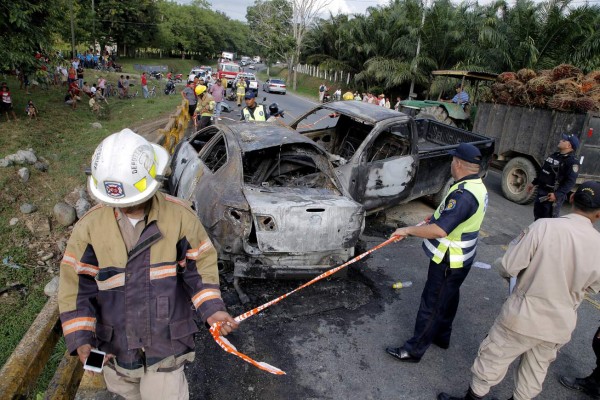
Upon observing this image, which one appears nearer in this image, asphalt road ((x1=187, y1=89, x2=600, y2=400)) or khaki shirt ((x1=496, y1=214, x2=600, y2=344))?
khaki shirt ((x1=496, y1=214, x2=600, y2=344))

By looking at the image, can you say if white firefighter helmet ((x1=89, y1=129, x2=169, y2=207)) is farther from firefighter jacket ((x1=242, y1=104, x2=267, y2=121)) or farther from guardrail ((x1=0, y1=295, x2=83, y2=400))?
firefighter jacket ((x1=242, y1=104, x2=267, y2=121))

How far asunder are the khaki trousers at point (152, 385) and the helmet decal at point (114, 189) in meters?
0.96

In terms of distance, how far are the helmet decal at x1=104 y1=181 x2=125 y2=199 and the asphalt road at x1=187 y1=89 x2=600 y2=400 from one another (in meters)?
1.83

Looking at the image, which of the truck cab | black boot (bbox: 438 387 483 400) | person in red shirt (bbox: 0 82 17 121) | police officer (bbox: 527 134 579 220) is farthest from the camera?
the truck cab

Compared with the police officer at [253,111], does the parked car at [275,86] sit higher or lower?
lower

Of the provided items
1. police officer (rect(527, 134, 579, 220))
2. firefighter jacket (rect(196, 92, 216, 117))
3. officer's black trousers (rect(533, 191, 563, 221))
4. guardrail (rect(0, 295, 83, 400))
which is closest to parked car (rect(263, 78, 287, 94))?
firefighter jacket (rect(196, 92, 216, 117))

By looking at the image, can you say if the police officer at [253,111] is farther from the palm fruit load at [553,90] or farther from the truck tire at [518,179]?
the truck tire at [518,179]

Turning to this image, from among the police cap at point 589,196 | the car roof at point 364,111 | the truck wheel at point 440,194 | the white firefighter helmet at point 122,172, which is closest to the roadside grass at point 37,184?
the white firefighter helmet at point 122,172

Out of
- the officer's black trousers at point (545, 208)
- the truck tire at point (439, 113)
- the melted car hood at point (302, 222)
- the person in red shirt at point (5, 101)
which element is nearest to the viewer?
the melted car hood at point (302, 222)

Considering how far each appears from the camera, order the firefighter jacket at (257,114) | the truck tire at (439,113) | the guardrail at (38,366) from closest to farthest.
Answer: the guardrail at (38,366)
the firefighter jacket at (257,114)
the truck tire at (439,113)

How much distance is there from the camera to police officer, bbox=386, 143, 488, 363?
302cm

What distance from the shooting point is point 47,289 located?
215 inches

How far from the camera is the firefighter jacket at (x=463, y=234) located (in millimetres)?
3066

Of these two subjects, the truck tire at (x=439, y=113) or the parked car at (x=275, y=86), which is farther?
the parked car at (x=275, y=86)
